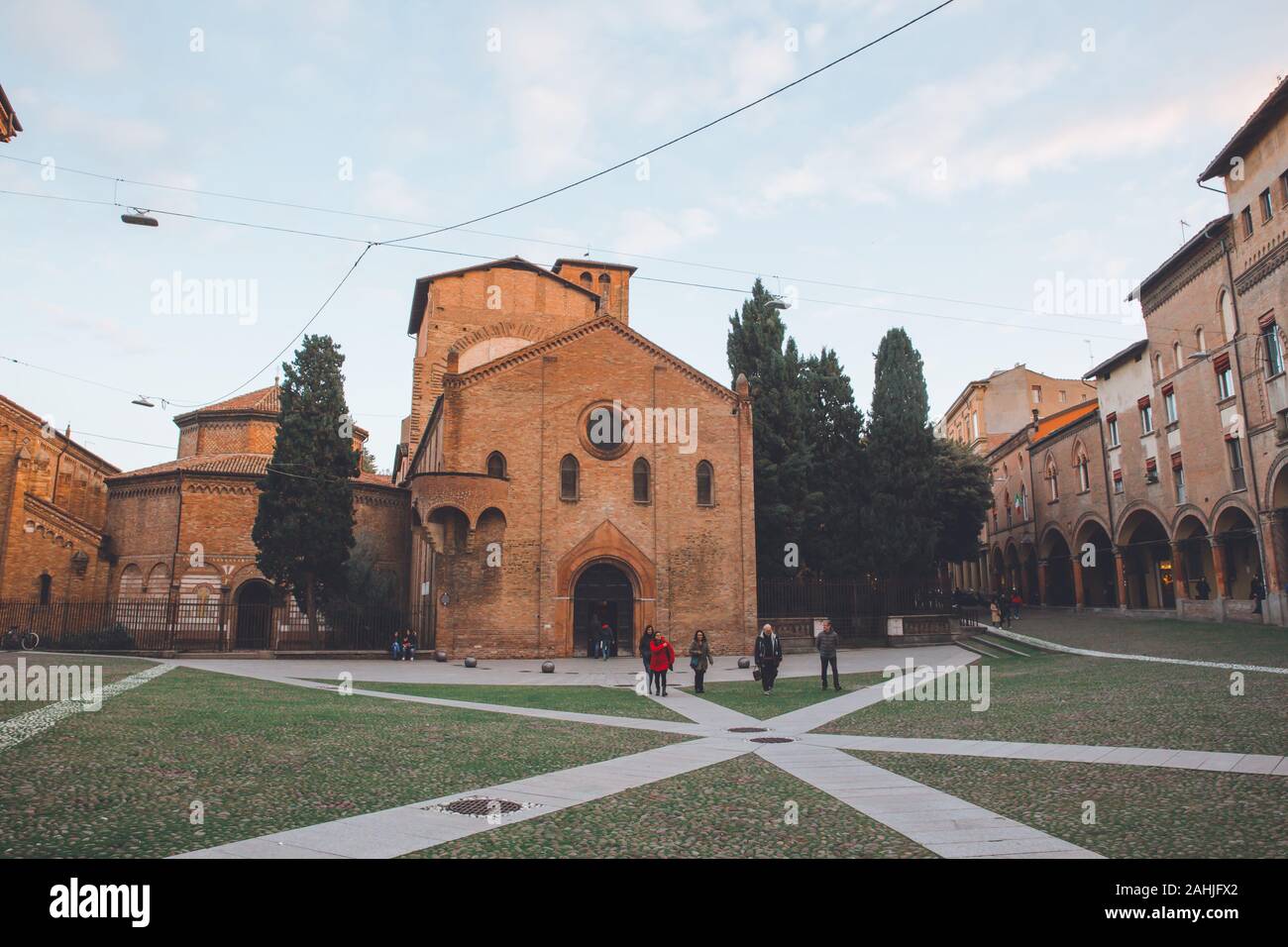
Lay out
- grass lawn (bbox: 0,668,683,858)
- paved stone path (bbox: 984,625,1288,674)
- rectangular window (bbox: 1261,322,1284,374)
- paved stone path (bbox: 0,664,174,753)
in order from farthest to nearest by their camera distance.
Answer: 1. rectangular window (bbox: 1261,322,1284,374)
2. paved stone path (bbox: 984,625,1288,674)
3. paved stone path (bbox: 0,664,174,753)
4. grass lawn (bbox: 0,668,683,858)

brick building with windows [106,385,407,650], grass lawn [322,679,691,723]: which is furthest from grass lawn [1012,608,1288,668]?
brick building with windows [106,385,407,650]

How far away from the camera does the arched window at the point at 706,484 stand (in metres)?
29.8

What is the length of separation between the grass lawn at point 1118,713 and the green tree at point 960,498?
73.9ft

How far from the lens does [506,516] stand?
27016 mm

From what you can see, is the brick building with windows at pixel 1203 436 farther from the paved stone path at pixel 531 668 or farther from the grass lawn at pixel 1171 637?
the paved stone path at pixel 531 668

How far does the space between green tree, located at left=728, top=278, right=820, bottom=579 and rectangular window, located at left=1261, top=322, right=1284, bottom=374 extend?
50.3ft

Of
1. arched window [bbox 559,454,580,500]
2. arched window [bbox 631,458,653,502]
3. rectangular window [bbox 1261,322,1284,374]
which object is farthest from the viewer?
arched window [bbox 631,458,653,502]

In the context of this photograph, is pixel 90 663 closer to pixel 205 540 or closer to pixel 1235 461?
pixel 205 540

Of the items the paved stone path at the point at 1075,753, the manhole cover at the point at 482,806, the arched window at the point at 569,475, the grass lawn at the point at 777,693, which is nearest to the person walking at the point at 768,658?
the grass lawn at the point at 777,693

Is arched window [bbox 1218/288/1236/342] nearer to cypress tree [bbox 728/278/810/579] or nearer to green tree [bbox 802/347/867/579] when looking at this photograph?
green tree [bbox 802/347/867/579]

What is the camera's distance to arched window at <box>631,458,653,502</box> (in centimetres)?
2892

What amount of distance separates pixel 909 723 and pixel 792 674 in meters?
9.58
